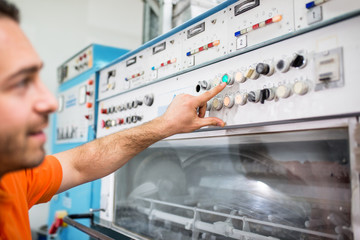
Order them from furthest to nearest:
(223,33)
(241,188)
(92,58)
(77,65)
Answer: (77,65) → (92,58) → (241,188) → (223,33)

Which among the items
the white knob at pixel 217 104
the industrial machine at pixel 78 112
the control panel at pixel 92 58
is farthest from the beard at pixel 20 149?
the control panel at pixel 92 58

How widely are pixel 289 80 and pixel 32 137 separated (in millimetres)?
807

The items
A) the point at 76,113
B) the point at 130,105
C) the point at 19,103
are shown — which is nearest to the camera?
the point at 19,103

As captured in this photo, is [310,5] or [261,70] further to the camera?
[261,70]

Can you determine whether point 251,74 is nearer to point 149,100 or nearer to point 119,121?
point 149,100

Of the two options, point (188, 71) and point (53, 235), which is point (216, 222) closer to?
point (188, 71)

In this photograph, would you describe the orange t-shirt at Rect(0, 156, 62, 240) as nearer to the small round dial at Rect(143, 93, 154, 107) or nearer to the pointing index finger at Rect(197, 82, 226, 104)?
the small round dial at Rect(143, 93, 154, 107)

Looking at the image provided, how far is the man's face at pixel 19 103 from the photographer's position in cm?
76

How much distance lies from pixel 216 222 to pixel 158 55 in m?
0.92

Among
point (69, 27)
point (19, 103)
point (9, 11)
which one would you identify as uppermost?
point (69, 27)

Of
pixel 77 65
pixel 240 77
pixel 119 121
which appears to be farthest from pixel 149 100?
pixel 77 65

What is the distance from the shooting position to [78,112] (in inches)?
101

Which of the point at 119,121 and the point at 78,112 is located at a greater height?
the point at 78,112

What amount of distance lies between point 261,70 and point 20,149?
0.79 metres
